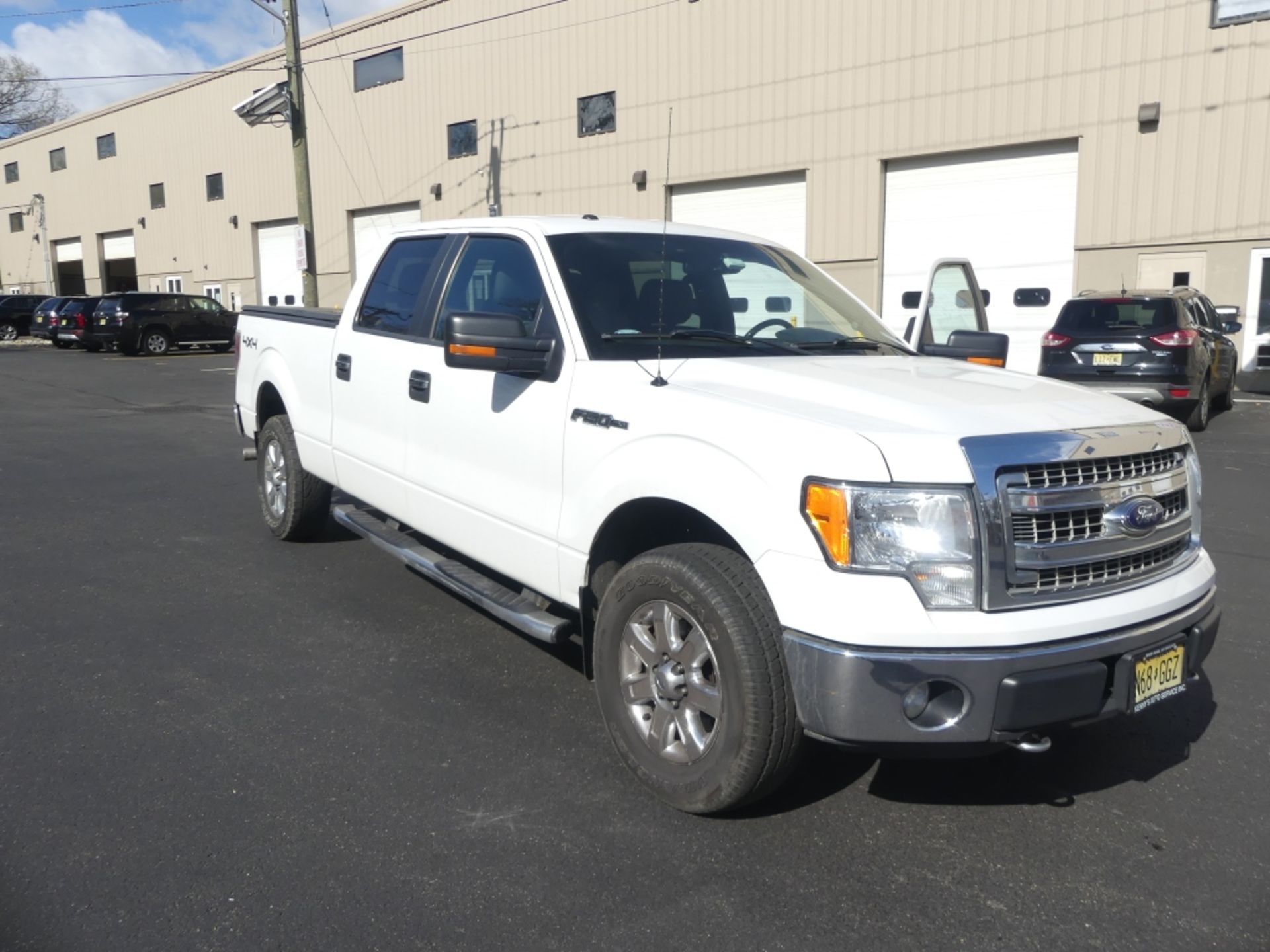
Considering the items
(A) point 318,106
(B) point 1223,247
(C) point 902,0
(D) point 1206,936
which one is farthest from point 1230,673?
(A) point 318,106

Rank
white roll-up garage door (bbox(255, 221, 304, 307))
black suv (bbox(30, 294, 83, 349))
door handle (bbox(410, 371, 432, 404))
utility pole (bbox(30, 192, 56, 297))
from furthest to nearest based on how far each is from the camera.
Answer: utility pole (bbox(30, 192, 56, 297)) < white roll-up garage door (bbox(255, 221, 304, 307)) < black suv (bbox(30, 294, 83, 349)) < door handle (bbox(410, 371, 432, 404))

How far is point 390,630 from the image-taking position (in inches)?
203

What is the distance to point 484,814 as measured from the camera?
3.38 metres

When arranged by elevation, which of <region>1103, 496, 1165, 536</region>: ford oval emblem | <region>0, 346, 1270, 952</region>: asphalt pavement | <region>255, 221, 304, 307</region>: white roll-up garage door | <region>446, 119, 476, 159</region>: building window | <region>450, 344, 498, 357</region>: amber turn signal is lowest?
<region>0, 346, 1270, 952</region>: asphalt pavement

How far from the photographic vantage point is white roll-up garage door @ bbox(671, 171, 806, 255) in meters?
23.0

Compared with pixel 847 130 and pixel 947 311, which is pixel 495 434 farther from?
pixel 847 130

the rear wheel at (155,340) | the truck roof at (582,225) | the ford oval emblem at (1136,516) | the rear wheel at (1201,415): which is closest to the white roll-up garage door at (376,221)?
the rear wheel at (155,340)

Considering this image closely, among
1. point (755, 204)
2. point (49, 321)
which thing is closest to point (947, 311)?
point (755, 204)

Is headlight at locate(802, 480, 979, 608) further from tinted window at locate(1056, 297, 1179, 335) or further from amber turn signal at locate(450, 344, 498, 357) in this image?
tinted window at locate(1056, 297, 1179, 335)

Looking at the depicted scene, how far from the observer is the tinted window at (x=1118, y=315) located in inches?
504

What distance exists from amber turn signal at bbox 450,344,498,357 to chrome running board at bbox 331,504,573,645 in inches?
39.6

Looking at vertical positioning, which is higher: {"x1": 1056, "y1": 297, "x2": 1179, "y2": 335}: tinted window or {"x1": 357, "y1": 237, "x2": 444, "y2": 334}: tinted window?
{"x1": 357, "y1": 237, "x2": 444, "y2": 334}: tinted window

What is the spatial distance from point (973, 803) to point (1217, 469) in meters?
7.89

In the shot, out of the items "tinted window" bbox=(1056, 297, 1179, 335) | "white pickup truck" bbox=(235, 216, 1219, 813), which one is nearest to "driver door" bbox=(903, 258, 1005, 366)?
"white pickup truck" bbox=(235, 216, 1219, 813)
